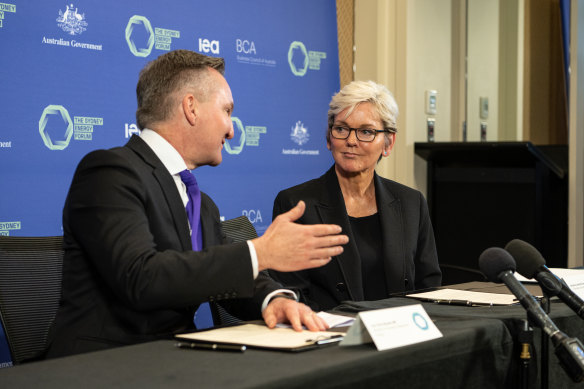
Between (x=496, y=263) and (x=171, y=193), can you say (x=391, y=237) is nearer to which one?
(x=171, y=193)

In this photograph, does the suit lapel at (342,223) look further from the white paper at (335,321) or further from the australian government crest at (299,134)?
the australian government crest at (299,134)

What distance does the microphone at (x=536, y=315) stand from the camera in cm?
127

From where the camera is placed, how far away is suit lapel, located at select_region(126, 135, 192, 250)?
73.0 inches

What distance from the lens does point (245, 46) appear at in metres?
4.17

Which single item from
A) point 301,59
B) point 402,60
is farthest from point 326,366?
point 402,60

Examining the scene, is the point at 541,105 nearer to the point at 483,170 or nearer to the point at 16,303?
the point at 483,170

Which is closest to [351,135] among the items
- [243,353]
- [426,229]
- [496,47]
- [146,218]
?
[426,229]

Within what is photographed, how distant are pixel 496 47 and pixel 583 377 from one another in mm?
5812

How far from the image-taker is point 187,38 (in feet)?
12.6

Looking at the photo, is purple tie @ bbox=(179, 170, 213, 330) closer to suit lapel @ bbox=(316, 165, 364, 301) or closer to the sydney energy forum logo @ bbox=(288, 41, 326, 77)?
suit lapel @ bbox=(316, 165, 364, 301)

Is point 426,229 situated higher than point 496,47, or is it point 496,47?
point 496,47

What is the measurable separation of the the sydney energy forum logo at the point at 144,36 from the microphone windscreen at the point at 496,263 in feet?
8.42

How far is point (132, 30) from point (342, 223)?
64.3 inches

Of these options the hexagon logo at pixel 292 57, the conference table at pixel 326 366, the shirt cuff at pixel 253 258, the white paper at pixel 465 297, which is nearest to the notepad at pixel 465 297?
the white paper at pixel 465 297
